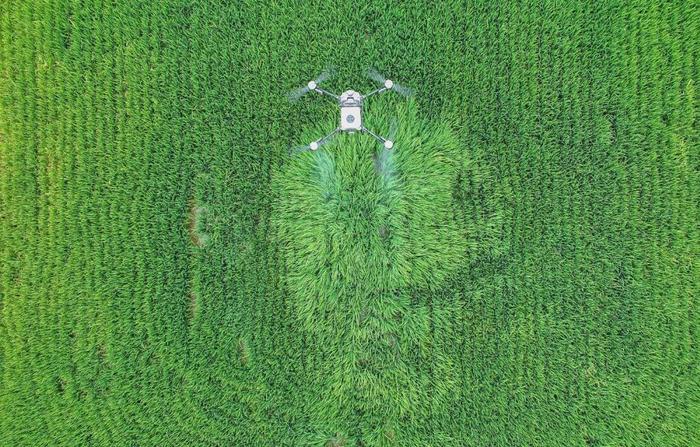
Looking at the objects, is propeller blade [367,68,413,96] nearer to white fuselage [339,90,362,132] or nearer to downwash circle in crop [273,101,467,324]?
downwash circle in crop [273,101,467,324]

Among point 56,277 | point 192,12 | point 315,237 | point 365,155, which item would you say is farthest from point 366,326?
point 192,12

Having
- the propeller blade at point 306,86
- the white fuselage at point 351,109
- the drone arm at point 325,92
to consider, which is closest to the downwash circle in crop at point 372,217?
the white fuselage at point 351,109

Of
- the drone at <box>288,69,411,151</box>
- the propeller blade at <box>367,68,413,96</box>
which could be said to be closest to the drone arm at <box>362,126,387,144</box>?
the drone at <box>288,69,411,151</box>

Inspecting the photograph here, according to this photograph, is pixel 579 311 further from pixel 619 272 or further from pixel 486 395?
pixel 486 395

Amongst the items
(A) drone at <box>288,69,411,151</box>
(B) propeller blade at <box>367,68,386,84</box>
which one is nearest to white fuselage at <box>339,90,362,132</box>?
(A) drone at <box>288,69,411,151</box>

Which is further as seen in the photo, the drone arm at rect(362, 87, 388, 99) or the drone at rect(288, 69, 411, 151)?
the drone arm at rect(362, 87, 388, 99)

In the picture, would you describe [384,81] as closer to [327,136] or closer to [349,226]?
[327,136]

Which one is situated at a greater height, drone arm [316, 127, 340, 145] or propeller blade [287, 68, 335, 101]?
propeller blade [287, 68, 335, 101]
